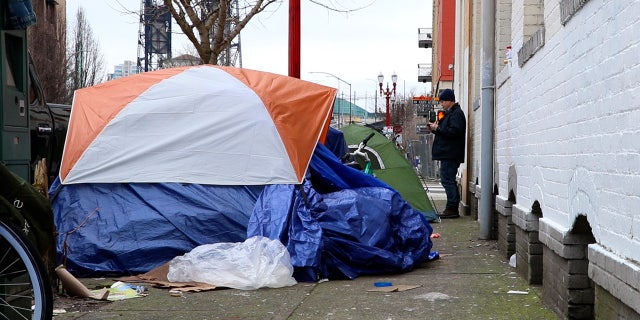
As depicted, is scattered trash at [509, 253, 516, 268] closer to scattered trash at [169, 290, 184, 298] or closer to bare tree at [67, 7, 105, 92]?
scattered trash at [169, 290, 184, 298]

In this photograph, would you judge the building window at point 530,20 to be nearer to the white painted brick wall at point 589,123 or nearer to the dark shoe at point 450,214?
the white painted brick wall at point 589,123

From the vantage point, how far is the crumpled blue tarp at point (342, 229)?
7.49 metres

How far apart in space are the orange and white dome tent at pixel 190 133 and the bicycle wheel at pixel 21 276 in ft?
12.2

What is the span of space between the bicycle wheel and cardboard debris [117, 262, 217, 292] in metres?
2.34

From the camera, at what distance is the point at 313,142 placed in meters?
8.77

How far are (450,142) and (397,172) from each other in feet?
3.16

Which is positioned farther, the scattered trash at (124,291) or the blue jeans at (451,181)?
the blue jeans at (451,181)

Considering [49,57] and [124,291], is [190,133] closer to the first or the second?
[124,291]

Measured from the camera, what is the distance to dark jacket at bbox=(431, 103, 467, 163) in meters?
12.8

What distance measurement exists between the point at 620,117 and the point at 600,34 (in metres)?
0.60

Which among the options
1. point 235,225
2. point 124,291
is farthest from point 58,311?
point 235,225

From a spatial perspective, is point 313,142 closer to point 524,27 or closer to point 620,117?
point 524,27

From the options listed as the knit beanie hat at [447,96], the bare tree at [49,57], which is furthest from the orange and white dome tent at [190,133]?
the bare tree at [49,57]

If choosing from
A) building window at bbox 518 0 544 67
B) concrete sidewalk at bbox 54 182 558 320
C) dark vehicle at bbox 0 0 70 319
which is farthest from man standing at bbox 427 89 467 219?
dark vehicle at bbox 0 0 70 319
